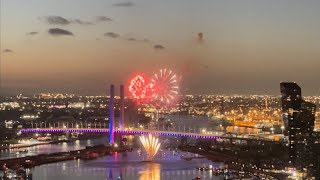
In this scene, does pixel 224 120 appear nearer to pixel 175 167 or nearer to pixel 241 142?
pixel 241 142

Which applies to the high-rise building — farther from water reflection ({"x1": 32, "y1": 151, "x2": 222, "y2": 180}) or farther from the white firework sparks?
the white firework sparks

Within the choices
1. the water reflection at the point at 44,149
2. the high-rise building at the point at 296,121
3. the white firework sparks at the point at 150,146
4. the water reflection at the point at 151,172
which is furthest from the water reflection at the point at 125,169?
the water reflection at the point at 44,149

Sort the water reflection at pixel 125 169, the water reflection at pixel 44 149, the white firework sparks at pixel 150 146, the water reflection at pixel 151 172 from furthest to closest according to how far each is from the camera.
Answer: the water reflection at pixel 44 149, the white firework sparks at pixel 150 146, the water reflection at pixel 125 169, the water reflection at pixel 151 172

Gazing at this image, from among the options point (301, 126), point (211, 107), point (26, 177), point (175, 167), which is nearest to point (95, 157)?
point (175, 167)

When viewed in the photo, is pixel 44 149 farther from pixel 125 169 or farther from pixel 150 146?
pixel 125 169

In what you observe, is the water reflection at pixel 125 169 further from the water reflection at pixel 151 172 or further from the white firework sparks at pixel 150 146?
the white firework sparks at pixel 150 146

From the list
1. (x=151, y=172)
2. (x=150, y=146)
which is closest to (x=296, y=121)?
(x=150, y=146)
